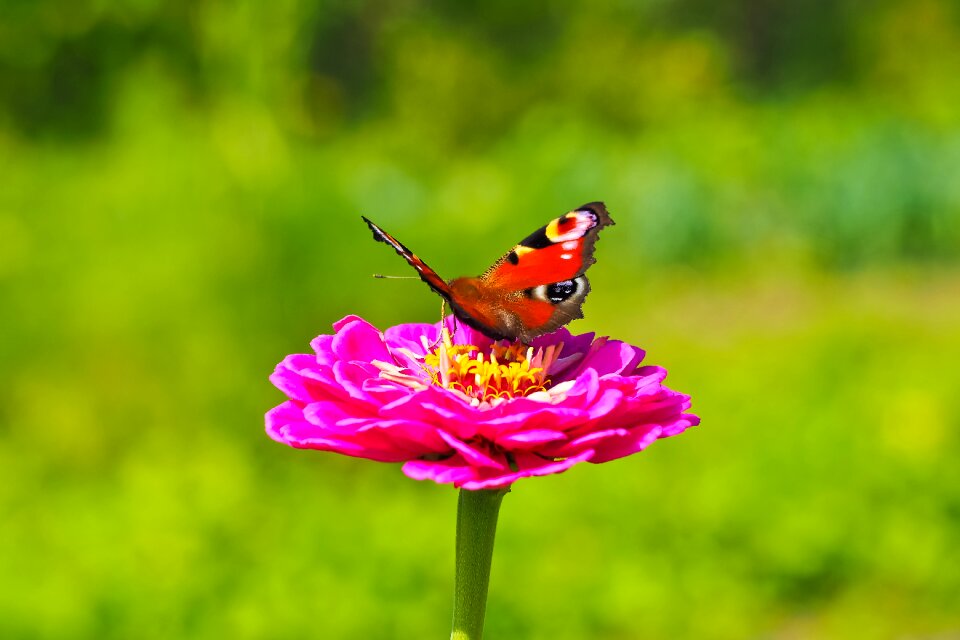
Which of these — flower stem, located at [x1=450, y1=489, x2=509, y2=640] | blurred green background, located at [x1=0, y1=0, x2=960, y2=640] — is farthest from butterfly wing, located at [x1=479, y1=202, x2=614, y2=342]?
blurred green background, located at [x1=0, y1=0, x2=960, y2=640]

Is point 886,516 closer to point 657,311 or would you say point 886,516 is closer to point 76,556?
point 76,556

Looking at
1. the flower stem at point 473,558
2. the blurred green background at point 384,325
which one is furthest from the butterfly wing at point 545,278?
the blurred green background at point 384,325

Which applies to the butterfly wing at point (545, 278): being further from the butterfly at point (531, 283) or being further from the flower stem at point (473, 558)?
the flower stem at point (473, 558)

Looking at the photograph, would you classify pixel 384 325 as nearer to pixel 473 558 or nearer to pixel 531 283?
pixel 531 283

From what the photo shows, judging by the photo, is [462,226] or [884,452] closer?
[884,452]

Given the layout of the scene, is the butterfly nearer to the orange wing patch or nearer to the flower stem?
the orange wing patch

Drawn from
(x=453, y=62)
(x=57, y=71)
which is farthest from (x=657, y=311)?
(x=453, y=62)

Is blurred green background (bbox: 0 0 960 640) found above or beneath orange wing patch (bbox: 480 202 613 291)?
above
